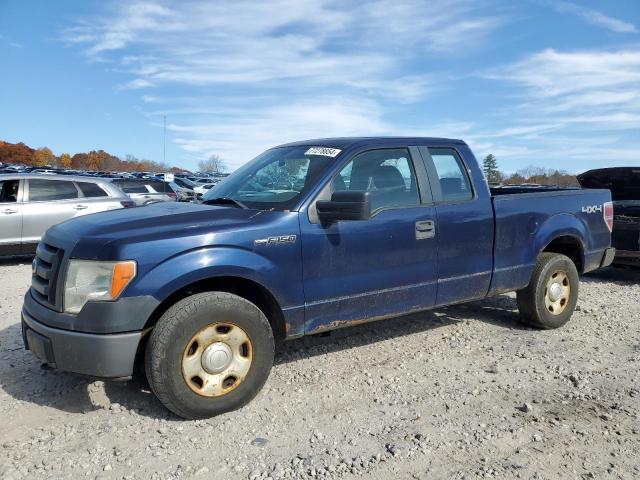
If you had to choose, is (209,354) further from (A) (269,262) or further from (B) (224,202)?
(B) (224,202)

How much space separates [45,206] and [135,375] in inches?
248

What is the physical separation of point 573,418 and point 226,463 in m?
2.26

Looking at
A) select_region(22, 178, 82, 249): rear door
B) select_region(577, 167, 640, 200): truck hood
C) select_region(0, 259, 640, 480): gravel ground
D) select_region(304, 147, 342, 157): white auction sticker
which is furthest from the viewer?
select_region(22, 178, 82, 249): rear door

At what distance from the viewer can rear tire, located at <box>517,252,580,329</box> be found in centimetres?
538

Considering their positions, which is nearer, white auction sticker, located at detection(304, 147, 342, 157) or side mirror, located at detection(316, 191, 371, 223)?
side mirror, located at detection(316, 191, 371, 223)

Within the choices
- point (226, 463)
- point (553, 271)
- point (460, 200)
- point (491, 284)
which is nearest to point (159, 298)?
point (226, 463)

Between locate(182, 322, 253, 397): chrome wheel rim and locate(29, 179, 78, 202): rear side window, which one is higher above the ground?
locate(29, 179, 78, 202): rear side window

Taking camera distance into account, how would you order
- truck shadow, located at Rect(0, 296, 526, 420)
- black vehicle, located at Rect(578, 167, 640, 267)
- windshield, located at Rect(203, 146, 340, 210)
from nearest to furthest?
1. truck shadow, located at Rect(0, 296, 526, 420)
2. windshield, located at Rect(203, 146, 340, 210)
3. black vehicle, located at Rect(578, 167, 640, 267)

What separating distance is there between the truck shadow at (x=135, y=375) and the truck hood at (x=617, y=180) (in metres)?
3.86

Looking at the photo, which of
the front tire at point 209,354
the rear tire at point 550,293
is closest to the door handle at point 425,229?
the front tire at point 209,354

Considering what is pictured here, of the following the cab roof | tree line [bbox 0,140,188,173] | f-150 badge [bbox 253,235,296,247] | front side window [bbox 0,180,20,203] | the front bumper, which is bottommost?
the front bumper

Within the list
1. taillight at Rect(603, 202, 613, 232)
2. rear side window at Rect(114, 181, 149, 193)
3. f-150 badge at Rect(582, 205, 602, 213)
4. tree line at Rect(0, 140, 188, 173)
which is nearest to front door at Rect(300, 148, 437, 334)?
f-150 badge at Rect(582, 205, 602, 213)

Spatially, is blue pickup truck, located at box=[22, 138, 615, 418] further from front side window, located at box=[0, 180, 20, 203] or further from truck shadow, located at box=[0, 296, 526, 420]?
front side window, located at box=[0, 180, 20, 203]

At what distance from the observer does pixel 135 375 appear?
4176 millimetres
